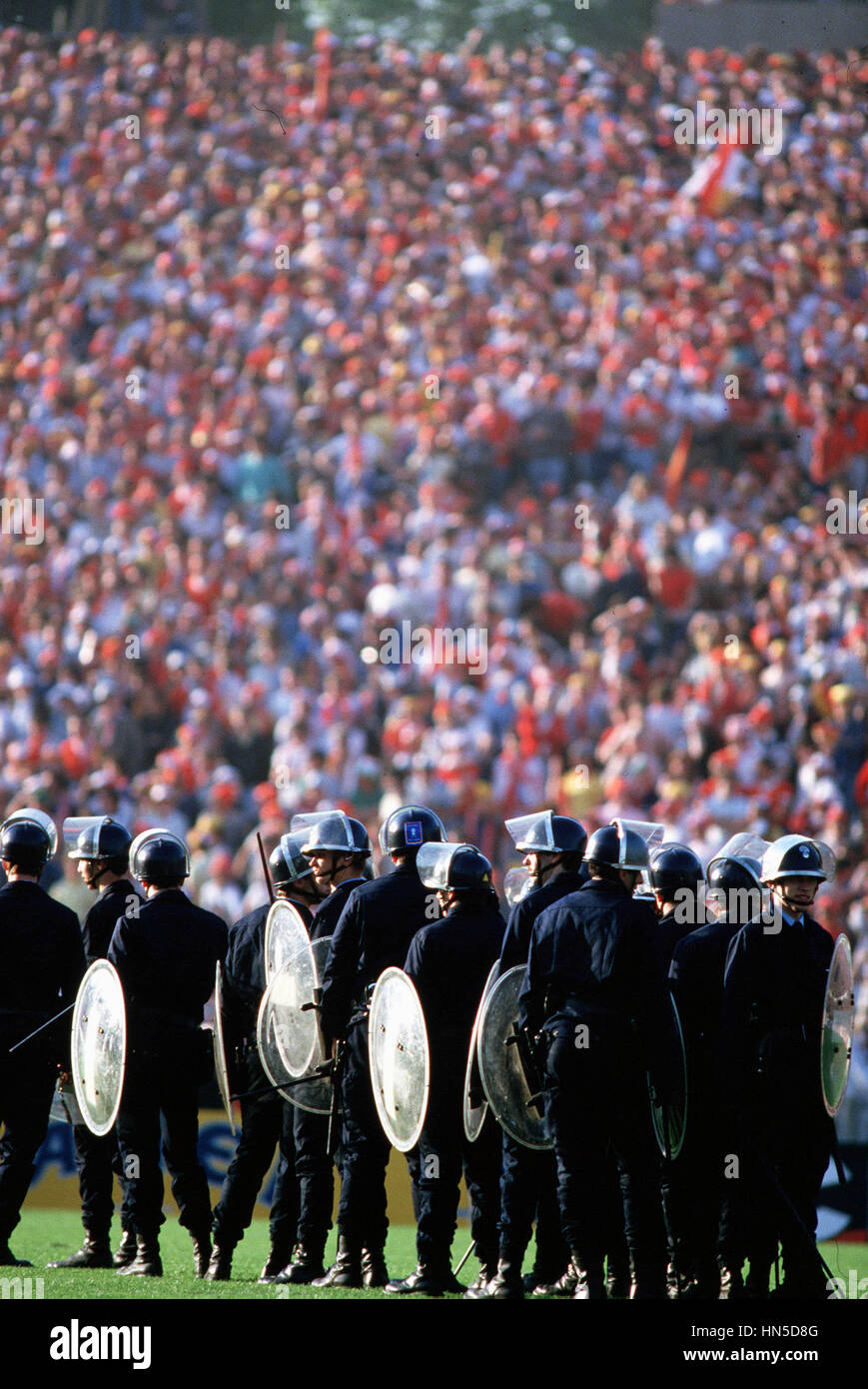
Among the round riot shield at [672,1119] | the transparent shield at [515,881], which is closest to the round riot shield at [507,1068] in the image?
the round riot shield at [672,1119]

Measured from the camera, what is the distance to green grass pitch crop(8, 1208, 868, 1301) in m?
8.12

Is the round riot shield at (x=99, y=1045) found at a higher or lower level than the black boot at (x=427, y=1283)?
higher

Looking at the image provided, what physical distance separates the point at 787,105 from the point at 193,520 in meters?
7.09

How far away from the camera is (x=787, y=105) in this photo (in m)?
19.8

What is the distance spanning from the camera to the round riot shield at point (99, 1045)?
866cm

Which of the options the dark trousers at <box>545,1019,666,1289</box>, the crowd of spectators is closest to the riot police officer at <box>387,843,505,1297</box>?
the dark trousers at <box>545,1019,666,1289</box>

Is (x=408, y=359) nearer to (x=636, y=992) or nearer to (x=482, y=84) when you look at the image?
(x=482, y=84)

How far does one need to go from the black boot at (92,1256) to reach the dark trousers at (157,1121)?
1.25 ft

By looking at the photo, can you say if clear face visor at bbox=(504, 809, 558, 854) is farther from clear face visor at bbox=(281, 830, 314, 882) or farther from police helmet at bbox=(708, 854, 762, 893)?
clear face visor at bbox=(281, 830, 314, 882)

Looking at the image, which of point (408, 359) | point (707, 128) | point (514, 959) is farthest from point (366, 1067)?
point (707, 128)

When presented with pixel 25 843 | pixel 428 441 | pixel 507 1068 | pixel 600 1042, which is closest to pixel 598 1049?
pixel 600 1042

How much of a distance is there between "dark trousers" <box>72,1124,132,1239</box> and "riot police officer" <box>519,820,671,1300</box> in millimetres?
2372

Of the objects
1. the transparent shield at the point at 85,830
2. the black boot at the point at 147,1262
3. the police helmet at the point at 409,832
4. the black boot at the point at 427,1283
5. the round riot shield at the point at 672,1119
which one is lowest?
the black boot at the point at 427,1283

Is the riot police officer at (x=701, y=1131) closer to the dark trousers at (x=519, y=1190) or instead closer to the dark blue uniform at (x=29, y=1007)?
the dark trousers at (x=519, y=1190)
